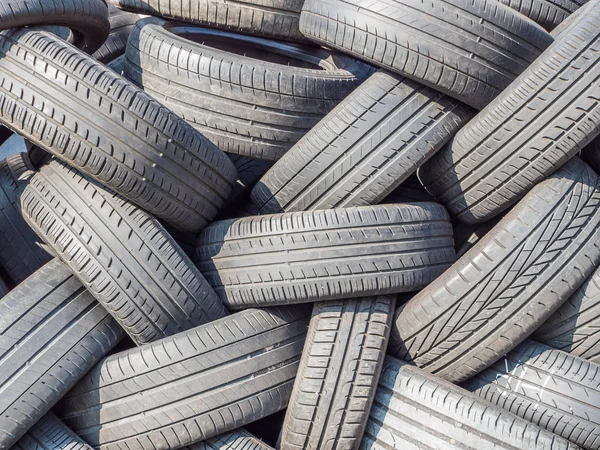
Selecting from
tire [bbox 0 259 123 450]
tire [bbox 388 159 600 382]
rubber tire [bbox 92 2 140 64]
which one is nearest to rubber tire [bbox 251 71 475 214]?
tire [bbox 388 159 600 382]

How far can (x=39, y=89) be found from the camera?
1.54 metres

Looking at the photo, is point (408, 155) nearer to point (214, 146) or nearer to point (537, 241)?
point (537, 241)

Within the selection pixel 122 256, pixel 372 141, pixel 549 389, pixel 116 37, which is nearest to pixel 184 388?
pixel 122 256

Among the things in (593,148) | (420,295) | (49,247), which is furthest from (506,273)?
(49,247)

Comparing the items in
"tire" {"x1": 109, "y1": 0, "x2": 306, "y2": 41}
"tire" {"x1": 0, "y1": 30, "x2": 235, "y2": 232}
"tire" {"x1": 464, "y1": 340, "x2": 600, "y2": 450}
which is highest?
"tire" {"x1": 109, "y1": 0, "x2": 306, "y2": 41}

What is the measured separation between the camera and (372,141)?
65.4 inches

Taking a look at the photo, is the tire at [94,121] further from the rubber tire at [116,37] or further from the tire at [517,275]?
the tire at [517,275]

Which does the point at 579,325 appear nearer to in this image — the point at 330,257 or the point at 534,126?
the point at 534,126

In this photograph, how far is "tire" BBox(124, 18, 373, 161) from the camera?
68.4 inches

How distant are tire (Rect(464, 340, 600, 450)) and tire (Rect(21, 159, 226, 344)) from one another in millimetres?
730

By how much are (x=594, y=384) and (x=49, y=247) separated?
4.50 feet

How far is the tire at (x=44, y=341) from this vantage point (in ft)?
5.14

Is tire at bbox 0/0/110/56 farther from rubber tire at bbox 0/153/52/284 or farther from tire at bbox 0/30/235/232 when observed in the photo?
rubber tire at bbox 0/153/52/284

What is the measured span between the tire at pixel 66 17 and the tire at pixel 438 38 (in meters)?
0.60
